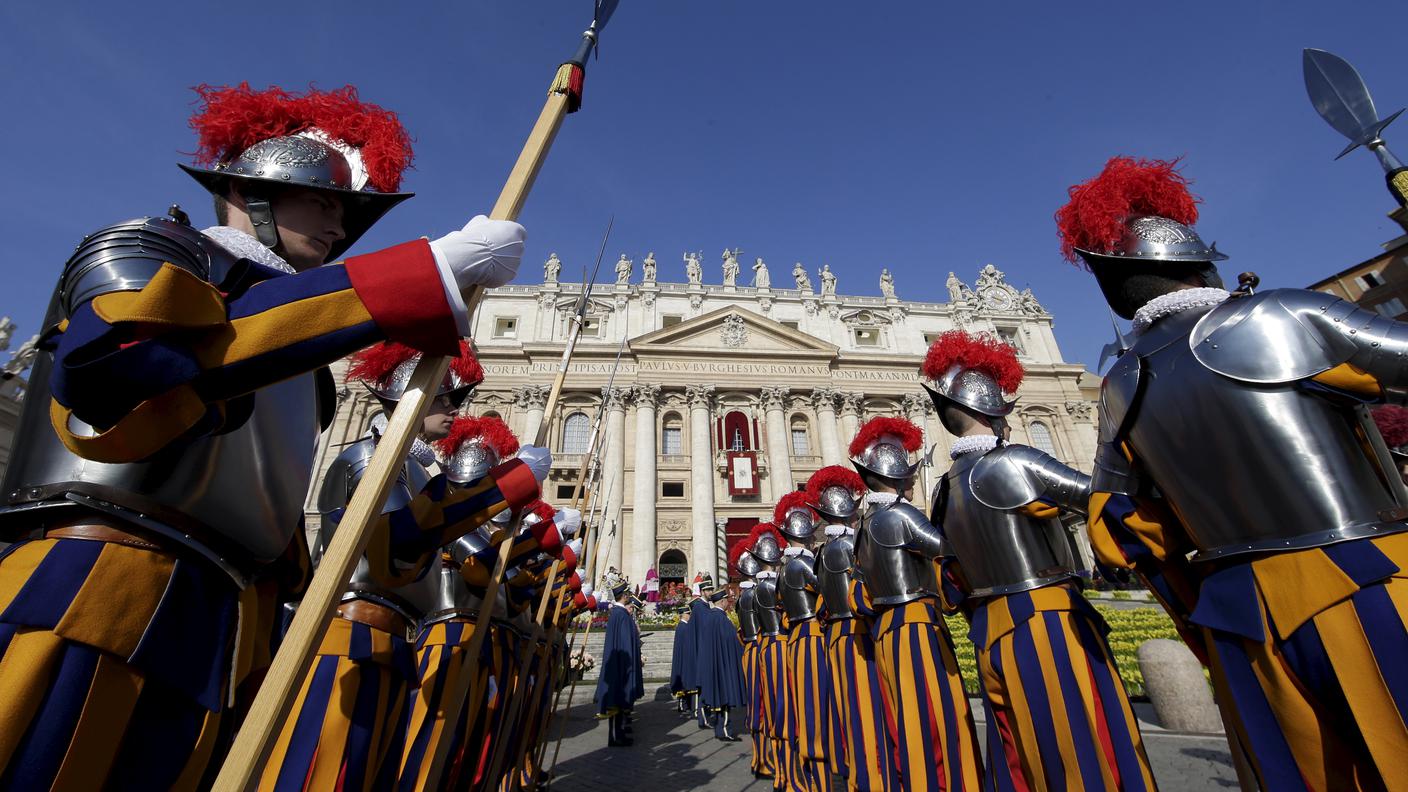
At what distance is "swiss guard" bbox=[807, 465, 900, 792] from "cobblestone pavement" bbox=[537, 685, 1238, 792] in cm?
203

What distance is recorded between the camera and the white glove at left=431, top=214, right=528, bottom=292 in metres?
1.46

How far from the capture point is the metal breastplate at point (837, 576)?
570cm

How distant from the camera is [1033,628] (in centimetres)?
294

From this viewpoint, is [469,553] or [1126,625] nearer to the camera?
[469,553]

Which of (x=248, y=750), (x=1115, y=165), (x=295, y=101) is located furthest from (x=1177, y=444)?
(x=295, y=101)

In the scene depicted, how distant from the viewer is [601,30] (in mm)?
2404

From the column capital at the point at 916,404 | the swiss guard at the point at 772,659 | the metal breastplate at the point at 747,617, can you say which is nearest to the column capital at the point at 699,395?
the column capital at the point at 916,404

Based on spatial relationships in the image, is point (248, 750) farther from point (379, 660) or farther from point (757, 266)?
point (757, 266)

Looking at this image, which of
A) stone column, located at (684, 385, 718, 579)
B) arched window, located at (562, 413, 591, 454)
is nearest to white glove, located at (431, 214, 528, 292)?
stone column, located at (684, 385, 718, 579)

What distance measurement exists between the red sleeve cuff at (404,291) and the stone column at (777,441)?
A: 92.7ft

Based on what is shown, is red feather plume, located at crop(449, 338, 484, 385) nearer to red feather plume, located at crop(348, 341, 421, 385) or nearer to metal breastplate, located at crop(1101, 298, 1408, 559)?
red feather plume, located at crop(348, 341, 421, 385)

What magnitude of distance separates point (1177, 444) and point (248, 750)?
106 inches

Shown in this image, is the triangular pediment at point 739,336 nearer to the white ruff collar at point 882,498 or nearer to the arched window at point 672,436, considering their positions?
the arched window at point 672,436

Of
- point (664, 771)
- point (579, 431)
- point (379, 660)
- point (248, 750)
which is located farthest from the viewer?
point (579, 431)
